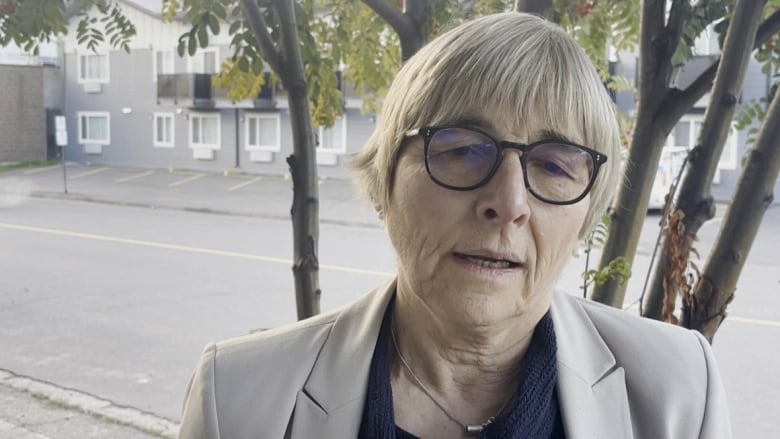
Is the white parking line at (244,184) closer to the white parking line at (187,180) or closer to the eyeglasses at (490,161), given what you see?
the white parking line at (187,180)

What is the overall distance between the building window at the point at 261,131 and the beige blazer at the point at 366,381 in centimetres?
3089

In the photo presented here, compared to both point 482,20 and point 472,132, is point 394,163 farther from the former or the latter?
point 482,20

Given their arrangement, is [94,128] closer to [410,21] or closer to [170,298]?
[170,298]

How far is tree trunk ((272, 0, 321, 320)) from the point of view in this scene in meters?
3.64

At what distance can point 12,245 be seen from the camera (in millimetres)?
15906

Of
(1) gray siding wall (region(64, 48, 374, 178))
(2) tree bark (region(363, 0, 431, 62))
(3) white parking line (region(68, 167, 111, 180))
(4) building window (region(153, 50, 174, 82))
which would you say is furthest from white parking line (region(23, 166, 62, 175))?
(2) tree bark (region(363, 0, 431, 62))

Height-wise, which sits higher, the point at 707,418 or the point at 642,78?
the point at 642,78

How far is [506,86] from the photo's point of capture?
1611 millimetres

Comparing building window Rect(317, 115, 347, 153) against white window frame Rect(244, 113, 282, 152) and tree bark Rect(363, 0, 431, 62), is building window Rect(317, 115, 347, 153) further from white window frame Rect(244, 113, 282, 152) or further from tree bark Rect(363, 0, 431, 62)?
tree bark Rect(363, 0, 431, 62)

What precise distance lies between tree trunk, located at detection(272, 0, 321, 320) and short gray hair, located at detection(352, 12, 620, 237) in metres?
1.91

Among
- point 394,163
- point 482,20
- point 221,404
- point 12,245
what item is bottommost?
point 12,245

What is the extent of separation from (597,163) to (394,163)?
352 millimetres

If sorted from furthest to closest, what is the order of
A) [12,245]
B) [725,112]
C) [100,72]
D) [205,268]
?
[100,72] < [12,245] < [205,268] < [725,112]

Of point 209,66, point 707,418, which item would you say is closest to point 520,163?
point 707,418
